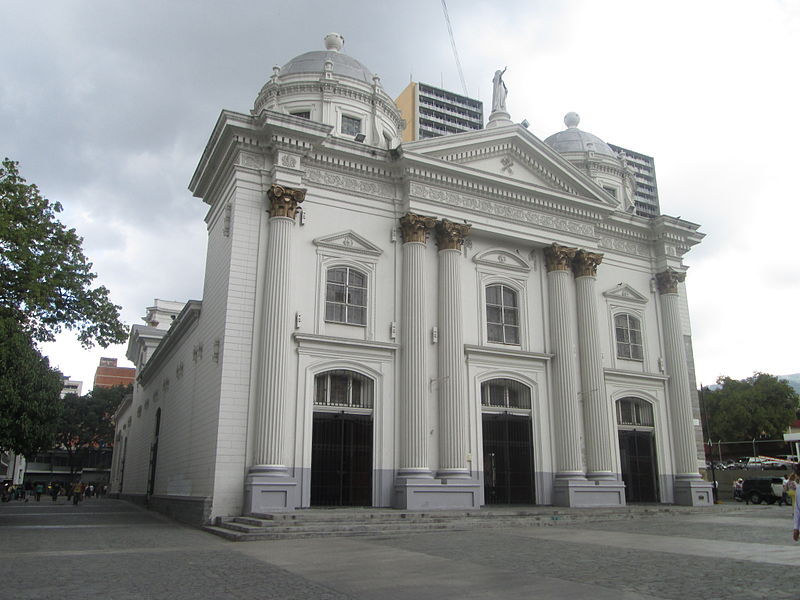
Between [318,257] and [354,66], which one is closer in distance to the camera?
[318,257]

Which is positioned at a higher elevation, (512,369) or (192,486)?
(512,369)

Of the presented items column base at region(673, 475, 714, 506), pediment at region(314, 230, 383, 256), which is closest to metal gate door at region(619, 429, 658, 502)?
column base at region(673, 475, 714, 506)

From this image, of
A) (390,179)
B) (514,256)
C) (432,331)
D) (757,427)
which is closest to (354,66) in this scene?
(390,179)

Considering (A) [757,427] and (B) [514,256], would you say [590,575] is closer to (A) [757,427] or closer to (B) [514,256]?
(B) [514,256]

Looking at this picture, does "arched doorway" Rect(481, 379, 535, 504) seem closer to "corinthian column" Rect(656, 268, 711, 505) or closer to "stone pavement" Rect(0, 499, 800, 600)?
"stone pavement" Rect(0, 499, 800, 600)

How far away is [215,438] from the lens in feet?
60.5

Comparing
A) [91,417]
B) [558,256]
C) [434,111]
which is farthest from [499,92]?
[434,111]

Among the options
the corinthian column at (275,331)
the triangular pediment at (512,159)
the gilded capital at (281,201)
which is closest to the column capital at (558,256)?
the triangular pediment at (512,159)

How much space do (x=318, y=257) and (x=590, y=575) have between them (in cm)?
1449

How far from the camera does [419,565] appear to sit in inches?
388

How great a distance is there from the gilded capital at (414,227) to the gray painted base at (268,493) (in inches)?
353

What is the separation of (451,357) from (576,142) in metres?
19.3

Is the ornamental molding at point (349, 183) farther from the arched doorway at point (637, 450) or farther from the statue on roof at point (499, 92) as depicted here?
the arched doorway at point (637, 450)

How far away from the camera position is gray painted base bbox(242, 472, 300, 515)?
1759 cm
